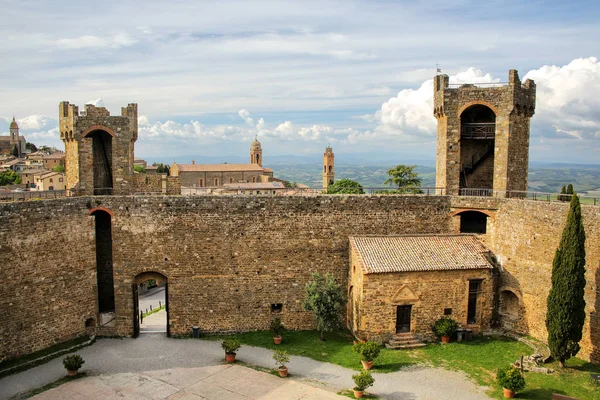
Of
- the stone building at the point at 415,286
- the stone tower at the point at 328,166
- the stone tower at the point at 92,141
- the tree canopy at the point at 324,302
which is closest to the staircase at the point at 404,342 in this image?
the stone building at the point at 415,286

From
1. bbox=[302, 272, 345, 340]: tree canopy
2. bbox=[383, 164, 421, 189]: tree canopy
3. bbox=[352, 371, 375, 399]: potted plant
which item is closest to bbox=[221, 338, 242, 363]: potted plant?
bbox=[302, 272, 345, 340]: tree canopy

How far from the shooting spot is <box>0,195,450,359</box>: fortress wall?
22.1 metres

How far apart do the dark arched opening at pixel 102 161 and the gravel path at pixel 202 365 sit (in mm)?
8674

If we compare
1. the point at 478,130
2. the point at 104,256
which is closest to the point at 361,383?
the point at 104,256

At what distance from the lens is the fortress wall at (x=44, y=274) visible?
19391 millimetres

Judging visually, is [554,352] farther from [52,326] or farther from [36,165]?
[36,165]

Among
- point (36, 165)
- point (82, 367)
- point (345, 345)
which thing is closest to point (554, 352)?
point (345, 345)

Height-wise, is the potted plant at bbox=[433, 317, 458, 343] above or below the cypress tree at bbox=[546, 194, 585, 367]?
below

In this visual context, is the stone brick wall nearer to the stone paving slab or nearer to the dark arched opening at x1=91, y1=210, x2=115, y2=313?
the stone paving slab

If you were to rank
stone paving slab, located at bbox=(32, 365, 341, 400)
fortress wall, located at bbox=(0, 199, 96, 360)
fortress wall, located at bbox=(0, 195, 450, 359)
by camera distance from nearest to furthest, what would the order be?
stone paving slab, located at bbox=(32, 365, 341, 400)
fortress wall, located at bbox=(0, 199, 96, 360)
fortress wall, located at bbox=(0, 195, 450, 359)

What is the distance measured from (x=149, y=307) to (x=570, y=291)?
26.6 m

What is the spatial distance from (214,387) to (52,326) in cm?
842

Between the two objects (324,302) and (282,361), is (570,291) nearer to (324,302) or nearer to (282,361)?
(324,302)

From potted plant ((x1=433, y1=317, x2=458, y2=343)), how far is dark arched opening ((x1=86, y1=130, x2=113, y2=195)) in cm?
1790
